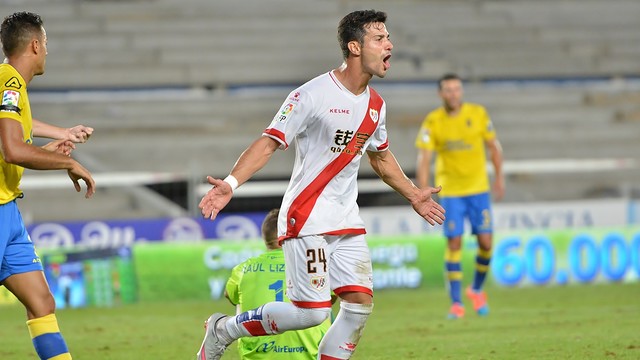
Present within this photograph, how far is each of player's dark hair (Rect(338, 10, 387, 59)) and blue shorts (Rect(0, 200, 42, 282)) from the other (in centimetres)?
206

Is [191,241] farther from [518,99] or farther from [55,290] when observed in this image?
[518,99]

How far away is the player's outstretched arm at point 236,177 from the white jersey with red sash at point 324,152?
0.60 ft

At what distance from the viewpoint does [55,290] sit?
14109mm

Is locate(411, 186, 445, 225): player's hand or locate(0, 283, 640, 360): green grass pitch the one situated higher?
locate(411, 186, 445, 225): player's hand

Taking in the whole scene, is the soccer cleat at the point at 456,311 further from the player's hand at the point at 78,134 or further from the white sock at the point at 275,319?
the player's hand at the point at 78,134

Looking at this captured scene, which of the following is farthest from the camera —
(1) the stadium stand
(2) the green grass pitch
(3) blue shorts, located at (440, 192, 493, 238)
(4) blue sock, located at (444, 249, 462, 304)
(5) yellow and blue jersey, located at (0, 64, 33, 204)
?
(1) the stadium stand

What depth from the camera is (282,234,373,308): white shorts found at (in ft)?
20.3

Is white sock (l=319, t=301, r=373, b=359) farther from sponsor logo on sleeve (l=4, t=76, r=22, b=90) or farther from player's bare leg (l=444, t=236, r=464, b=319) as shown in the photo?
player's bare leg (l=444, t=236, r=464, b=319)

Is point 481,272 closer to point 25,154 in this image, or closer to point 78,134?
point 78,134

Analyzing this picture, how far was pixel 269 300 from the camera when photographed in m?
6.92

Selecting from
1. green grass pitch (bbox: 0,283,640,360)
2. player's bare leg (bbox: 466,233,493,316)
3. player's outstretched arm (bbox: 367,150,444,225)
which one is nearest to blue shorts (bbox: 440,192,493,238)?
player's bare leg (bbox: 466,233,493,316)

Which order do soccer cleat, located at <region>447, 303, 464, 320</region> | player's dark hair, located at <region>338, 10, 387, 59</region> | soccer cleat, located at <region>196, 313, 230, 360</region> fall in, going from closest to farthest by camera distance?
player's dark hair, located at <region>338, 10, 387, 59</region> < soccer cleat, located at <region>196, 313, 230, 360</region> < soccer cleat, located at <region>447, 303, 464, 320</region>

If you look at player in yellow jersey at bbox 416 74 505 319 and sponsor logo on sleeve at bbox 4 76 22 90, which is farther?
player in yellow jersey at bbox 416 74 505 319

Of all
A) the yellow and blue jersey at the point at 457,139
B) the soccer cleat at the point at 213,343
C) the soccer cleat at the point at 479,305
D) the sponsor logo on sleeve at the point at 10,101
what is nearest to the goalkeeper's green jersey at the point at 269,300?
the soccer cleat at the point at 213,343
